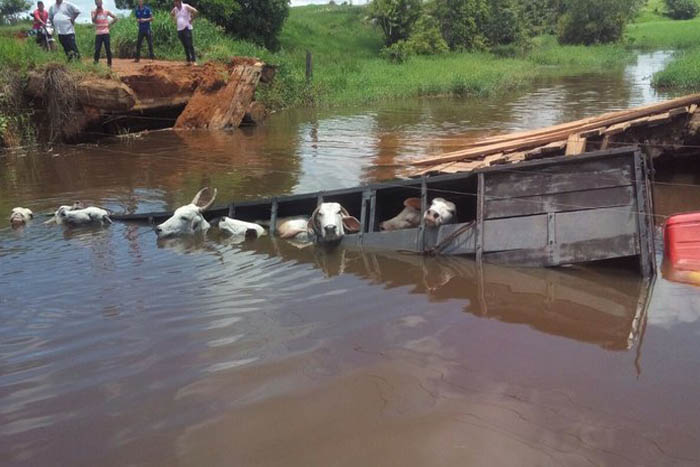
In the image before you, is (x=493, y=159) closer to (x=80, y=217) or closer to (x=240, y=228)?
(x=240, y=228)

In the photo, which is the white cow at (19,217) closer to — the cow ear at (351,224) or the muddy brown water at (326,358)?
the muddy brown water at (326,358)

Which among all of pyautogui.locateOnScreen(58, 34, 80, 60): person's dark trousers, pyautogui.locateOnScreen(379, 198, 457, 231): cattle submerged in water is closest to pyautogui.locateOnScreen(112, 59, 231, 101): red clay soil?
pyautogui.locateOnScreen(58, 34, 80, 60): person's dark trousers

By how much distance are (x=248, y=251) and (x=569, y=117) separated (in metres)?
13.8

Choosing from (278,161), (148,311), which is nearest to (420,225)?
(148,311)

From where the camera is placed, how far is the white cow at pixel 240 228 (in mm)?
8602

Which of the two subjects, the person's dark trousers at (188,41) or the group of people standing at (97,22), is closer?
the group of people standing at (97,22)

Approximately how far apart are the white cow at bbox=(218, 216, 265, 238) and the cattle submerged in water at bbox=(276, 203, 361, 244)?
0.30 metres

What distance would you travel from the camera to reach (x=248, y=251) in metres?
8.00

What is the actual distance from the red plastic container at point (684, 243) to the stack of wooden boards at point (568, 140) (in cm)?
194

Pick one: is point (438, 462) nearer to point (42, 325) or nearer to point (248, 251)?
point (42, 325)

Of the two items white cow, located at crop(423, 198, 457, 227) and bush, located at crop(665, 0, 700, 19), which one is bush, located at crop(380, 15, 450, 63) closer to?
white cow, located at crop(423, 198, 457, 227)

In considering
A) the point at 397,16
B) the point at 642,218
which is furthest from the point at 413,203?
the point at 397,16

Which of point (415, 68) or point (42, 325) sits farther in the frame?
point (415, 68)

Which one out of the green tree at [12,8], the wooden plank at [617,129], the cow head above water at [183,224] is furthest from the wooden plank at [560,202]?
the green tree at [12,8]
